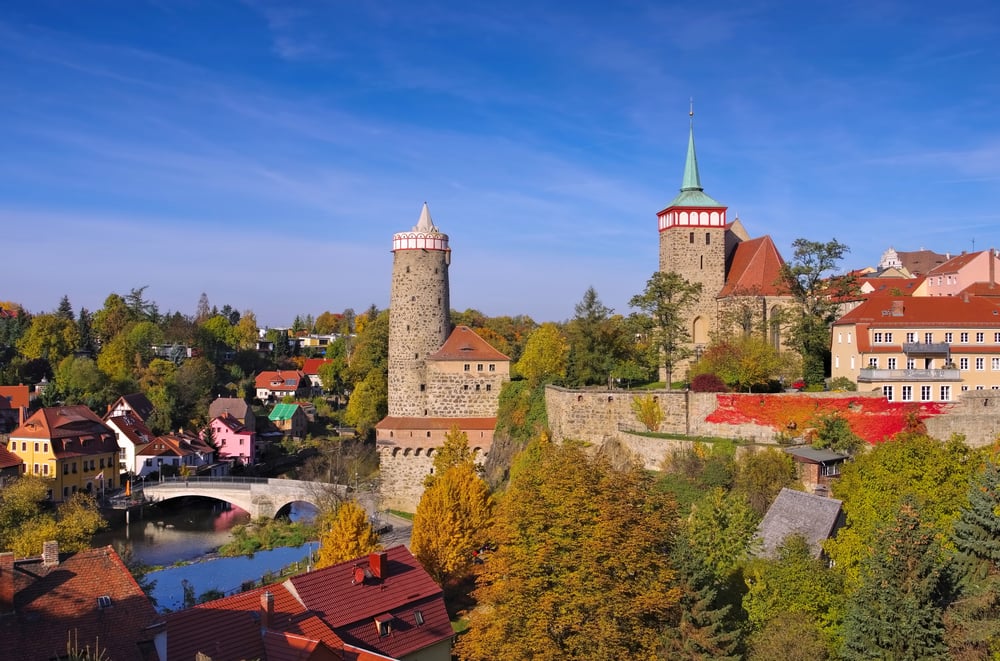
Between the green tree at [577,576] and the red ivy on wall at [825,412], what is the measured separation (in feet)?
40.1

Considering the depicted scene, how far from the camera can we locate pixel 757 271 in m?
40.8

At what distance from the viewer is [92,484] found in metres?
47.0

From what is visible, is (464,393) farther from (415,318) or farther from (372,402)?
(372,402)

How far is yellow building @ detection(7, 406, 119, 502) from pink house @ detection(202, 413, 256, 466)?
29.8 feet

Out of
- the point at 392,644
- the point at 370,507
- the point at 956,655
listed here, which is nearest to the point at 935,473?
the point at 956,655

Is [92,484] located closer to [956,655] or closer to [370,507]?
[370,507]

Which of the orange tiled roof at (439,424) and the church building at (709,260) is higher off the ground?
the church building at (709,260)

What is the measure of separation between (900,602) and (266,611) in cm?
1286

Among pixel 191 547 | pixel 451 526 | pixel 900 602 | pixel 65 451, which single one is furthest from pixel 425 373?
pixel 900 602

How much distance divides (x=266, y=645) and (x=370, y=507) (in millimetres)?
24297

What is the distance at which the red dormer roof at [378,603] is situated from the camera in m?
18.7

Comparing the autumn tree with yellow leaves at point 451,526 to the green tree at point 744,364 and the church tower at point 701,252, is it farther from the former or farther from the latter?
the church tower at point 701,252

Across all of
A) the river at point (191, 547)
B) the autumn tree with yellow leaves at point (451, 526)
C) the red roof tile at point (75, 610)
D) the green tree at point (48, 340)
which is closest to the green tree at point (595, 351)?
the autumn tree with yellow leaves at point (451, 526)

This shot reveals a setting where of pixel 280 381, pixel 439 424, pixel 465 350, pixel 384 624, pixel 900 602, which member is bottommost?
pixel 384 624
